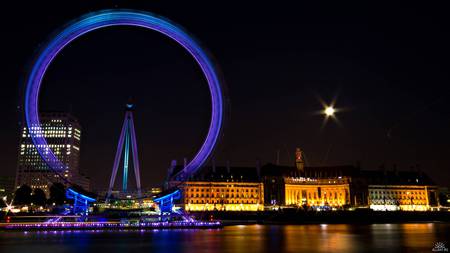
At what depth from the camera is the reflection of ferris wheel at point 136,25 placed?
42.8 m

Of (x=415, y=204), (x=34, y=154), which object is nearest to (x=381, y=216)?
(x=415, y=204)

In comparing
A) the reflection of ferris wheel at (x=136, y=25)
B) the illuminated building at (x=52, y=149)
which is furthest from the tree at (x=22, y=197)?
the reflection of ferris wheel at (x=136, y=25)

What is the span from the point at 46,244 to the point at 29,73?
18.2 meters

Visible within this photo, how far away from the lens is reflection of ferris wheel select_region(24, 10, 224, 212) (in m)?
42.8

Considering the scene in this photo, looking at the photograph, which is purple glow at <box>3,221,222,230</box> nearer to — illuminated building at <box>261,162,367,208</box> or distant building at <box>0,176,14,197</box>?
illuminated building at <box>261,162,367,208</box>

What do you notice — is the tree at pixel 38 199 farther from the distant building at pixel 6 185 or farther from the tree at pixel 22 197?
the distant building at pixel 6 185

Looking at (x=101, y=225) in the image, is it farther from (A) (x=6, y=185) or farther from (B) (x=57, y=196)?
(A) (x=6, y=185)

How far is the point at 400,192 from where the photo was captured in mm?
137625

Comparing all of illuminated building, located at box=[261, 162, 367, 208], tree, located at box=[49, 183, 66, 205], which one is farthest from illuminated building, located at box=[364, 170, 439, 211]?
tree, located at box=[49, 183, 66, 205]

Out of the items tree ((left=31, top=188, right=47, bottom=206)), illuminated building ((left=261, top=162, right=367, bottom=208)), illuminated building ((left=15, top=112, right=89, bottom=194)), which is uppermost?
illuminated building ((left=15, top=112, right=89, bottom=194))

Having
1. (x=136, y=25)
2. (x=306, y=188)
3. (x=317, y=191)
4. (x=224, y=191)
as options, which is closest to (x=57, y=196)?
(x=224, y=191)

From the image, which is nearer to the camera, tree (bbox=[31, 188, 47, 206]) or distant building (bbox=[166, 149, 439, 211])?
tree (bbox=[31, 188, 47, 206])

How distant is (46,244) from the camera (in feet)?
107

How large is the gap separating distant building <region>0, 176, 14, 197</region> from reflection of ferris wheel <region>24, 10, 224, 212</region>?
16036 cm
